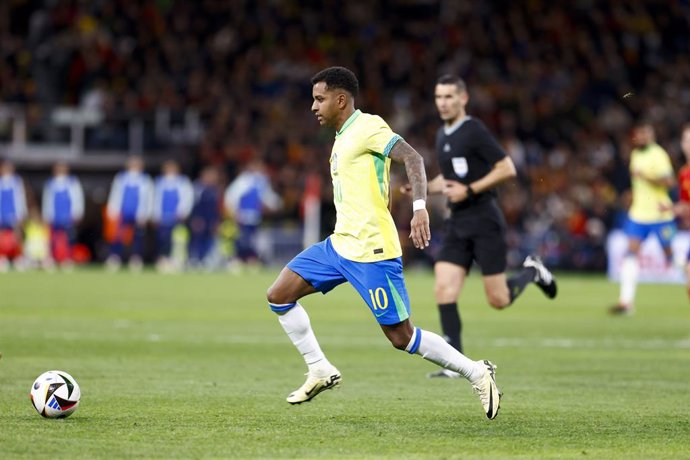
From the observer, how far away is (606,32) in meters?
39.6

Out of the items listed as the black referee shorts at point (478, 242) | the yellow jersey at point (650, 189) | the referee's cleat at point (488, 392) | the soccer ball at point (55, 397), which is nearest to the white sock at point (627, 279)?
the yellow jersey at point (650, 189)

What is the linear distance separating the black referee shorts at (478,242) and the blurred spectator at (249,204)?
66.7 feet

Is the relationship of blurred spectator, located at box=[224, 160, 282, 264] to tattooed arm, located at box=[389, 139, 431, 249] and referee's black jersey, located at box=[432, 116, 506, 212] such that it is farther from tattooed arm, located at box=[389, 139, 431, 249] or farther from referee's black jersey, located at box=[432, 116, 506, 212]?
tattooed arm, located at box=[389, 139, 431, 249]

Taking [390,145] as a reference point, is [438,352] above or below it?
below

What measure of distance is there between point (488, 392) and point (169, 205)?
24.4 m

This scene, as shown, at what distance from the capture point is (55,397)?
26.5ft

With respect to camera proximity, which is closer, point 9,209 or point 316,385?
point 316,385

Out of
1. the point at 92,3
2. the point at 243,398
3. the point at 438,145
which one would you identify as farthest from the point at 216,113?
the point at 243,398

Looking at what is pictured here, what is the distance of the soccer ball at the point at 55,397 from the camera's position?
26.5 ft

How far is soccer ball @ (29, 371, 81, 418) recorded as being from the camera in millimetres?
8086

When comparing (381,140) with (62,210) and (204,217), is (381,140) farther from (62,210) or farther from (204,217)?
(204,217)

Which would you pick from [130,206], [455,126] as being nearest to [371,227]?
[455,126]

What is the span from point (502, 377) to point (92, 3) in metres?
29.3

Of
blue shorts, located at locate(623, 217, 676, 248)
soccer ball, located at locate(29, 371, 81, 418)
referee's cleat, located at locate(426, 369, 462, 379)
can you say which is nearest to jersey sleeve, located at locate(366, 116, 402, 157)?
soccer ball, located at locate(29, 371, 81, 418)
